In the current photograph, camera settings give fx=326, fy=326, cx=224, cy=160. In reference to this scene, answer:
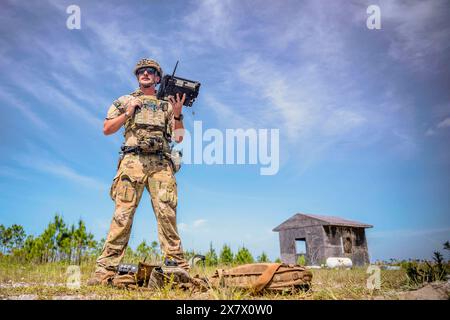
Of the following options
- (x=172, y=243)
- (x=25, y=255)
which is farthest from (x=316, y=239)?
(x=172, y=243)

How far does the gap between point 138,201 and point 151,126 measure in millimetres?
1068

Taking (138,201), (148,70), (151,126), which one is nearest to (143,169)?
(138,201)

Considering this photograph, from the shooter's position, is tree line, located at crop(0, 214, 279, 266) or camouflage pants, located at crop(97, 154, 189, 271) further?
tree line, located at crop(0, 214, 279, 266)

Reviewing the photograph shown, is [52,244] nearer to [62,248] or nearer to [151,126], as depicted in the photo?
[62,248]

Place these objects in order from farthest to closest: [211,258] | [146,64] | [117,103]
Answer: [211,258] → [146,64] → [117,103]

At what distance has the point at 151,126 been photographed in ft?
15.2

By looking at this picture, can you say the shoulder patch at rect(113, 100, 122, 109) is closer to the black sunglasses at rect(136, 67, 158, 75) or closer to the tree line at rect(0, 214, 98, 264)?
the black sunglasses at rect(136, 67, 158, 75)

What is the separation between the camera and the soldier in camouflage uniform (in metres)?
4.22

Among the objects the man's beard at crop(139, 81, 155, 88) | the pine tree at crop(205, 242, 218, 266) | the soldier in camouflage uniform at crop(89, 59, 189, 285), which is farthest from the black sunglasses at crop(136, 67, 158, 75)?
the pine tree at crop(205, 242, 218, 266)

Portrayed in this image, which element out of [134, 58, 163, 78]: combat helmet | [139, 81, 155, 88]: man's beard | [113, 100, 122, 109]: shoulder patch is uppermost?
[134, 58, 163, 78]: combat helmet

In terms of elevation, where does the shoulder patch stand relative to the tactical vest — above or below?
above

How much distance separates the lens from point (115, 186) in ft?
14.8

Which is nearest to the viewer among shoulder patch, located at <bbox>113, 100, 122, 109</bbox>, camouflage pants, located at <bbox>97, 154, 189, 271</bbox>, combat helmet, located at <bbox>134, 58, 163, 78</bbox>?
camouflage pants, located at <bbox>97, 154, 189, 271</bbox>

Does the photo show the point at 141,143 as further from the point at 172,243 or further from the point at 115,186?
the point at 172,243
